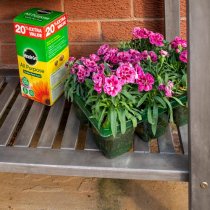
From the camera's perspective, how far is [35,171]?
54.2 inches

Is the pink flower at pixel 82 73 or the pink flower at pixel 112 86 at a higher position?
the pink flower at pixel 112 86

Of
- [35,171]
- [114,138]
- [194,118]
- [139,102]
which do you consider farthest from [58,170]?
[194,118]

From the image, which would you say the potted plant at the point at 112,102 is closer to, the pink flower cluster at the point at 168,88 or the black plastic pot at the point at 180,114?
the pink flower cluster at the point at 168,88

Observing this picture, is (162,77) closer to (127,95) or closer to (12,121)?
(127,95)

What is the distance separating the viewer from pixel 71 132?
1518 mm

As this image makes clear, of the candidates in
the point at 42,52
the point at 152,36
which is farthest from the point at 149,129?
the point at 42,52

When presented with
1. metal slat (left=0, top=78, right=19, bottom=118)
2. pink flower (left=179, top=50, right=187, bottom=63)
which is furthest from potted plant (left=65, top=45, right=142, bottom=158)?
metal slat (left=0, top=78, right=19, bottom=118)

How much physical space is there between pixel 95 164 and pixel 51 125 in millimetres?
256

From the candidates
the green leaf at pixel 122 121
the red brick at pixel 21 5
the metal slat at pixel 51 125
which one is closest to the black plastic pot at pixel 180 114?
the green leaf at pixel 122 121

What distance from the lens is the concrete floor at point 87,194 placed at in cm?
159

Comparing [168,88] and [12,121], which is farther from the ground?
[168,88]

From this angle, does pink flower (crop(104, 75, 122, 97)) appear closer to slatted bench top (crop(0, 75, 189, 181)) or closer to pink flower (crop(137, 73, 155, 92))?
pink flower (crop(137, 73, 155, 92))

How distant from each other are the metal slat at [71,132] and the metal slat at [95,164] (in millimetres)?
34

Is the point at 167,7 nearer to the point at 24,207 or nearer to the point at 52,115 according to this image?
the point at 52,115
